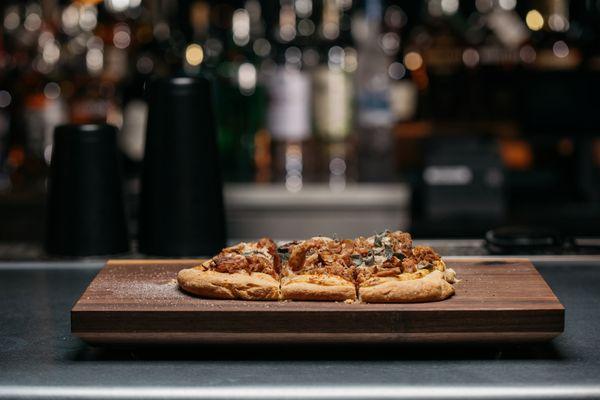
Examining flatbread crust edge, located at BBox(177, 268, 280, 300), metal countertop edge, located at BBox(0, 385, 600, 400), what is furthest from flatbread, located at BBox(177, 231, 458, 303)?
metal countertop edge, located at BBox(0, 385, 600, 400)

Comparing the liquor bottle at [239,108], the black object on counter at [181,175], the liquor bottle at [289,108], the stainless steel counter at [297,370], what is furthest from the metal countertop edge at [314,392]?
the liquor bottle at [239,108]

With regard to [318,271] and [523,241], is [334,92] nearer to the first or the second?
[523,241]

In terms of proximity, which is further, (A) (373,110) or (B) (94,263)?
(A) (373,110)

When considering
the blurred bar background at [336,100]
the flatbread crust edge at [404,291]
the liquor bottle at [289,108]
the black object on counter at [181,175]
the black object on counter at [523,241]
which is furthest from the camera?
the blurred bar background at [336,100]

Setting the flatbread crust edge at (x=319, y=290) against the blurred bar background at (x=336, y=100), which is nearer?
the flatbread crust edge at (x=319, y=290)

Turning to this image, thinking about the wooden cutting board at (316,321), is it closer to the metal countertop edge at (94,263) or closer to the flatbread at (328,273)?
the flatbread at (328,273)

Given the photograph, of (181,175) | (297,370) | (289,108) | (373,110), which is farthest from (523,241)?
(373,110)

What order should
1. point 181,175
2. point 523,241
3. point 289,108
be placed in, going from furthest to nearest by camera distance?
point 289,108 → point 523,241 → point 181,175

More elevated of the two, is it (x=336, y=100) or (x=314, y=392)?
(x=336, y=100)
